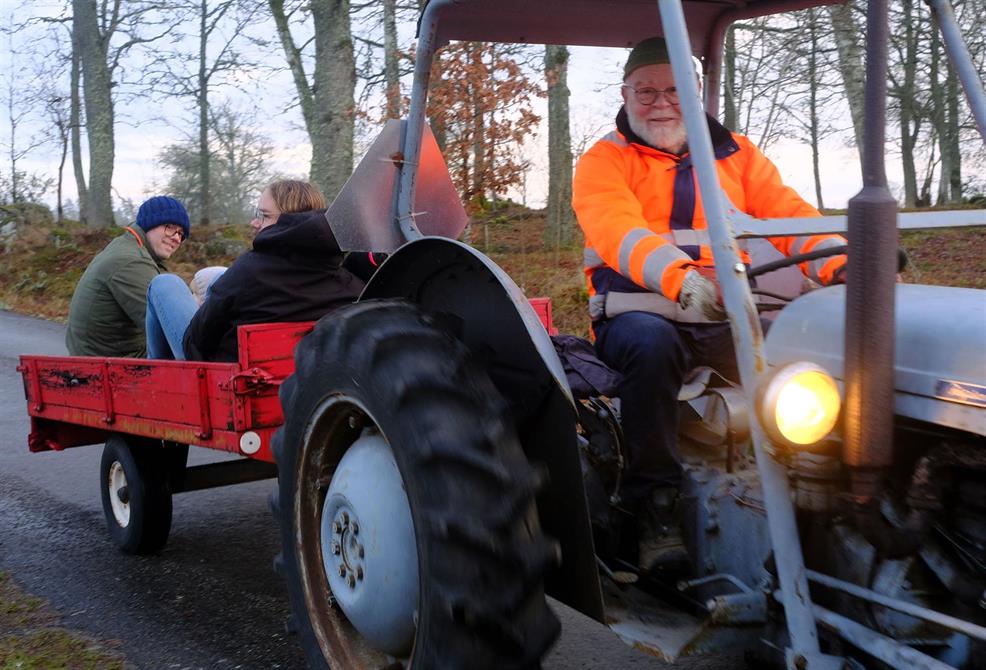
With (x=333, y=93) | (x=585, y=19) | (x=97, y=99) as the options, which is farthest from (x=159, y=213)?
(x=97, y=99)

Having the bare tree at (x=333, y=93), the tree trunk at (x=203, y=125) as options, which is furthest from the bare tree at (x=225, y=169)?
the bare tree at (x=333, y=93)

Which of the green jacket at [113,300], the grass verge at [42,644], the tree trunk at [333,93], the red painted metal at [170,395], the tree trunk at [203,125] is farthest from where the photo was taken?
the tree trunk at [203,125]

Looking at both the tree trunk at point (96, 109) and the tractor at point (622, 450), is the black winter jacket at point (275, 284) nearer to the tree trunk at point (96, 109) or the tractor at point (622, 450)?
the tractor at point (622, 450)

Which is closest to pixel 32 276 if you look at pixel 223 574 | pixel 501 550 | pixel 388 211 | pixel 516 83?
pixel 516 83

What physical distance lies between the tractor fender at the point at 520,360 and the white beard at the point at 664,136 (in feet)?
2.75

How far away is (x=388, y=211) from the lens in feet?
10.7

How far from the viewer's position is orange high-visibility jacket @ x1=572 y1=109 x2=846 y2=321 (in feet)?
9.43

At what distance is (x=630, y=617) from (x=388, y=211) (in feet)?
5.17

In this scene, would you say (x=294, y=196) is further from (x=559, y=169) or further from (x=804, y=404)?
(x=559, y=169)

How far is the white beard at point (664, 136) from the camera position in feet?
10.3

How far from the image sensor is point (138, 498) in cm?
456

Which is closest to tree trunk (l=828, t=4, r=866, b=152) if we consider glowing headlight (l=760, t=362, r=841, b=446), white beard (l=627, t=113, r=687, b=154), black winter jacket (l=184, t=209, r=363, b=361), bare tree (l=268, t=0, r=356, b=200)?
white beard (l=627, t=113, r=687, b=154)

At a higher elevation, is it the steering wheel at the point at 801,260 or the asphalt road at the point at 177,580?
the steering wheel at the point at 801,260

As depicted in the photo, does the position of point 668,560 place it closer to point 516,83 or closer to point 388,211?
point 388,211
